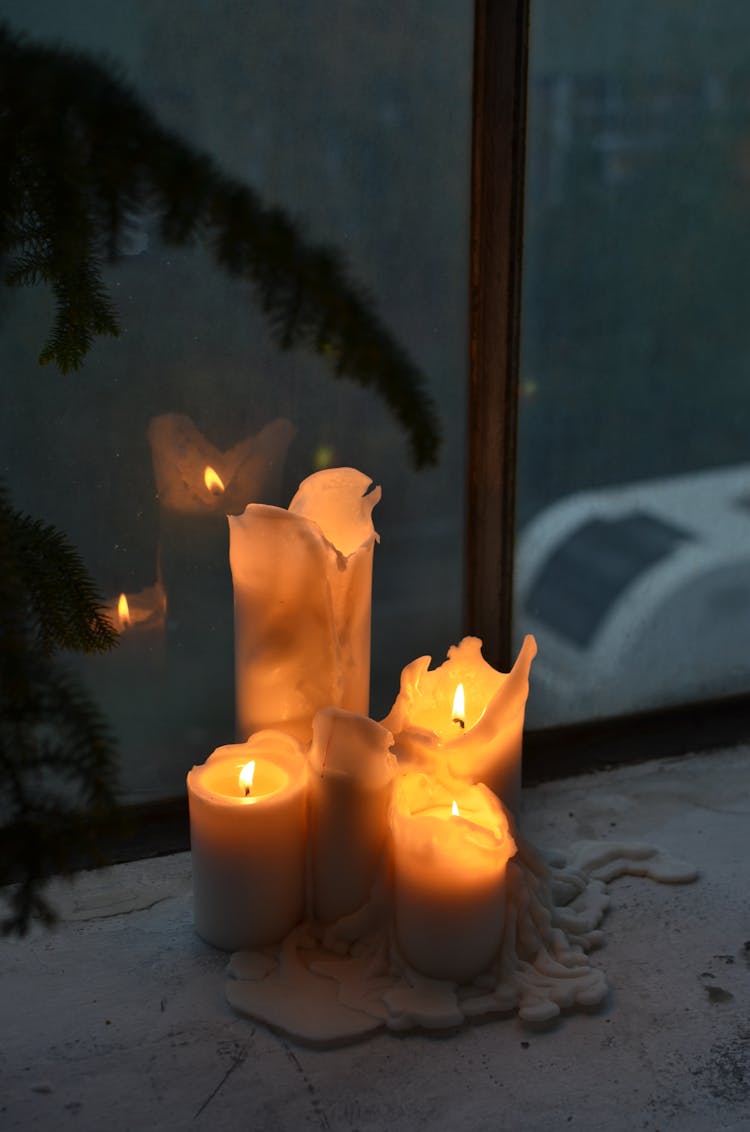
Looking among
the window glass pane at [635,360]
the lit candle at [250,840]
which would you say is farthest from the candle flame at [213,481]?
the window glass pane at [635,360]

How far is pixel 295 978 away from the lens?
1.25 m

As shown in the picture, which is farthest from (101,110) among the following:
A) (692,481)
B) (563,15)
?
(692,481)

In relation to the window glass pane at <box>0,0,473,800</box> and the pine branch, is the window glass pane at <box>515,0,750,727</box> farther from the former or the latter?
the pine branch

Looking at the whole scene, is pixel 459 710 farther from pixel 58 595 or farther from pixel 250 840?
pixel 58 595

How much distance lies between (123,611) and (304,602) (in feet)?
0.96

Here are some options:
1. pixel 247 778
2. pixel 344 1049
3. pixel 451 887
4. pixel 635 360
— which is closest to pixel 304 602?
pixel 247 778

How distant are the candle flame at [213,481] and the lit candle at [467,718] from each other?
320 mm

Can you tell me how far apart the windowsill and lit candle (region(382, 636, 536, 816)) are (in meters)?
0.23

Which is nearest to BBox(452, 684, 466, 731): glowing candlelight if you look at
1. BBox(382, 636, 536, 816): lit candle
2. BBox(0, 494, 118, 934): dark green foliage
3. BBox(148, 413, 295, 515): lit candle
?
BBox(382, 636, 536, 816): lit candle

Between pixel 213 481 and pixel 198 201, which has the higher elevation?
pixel 198 201

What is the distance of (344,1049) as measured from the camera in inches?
46.3

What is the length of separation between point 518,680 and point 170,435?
0.50 meters

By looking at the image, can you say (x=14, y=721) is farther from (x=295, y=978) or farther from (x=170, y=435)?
(x=170, y=435)

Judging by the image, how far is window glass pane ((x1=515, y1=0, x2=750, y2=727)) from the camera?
4.99 ft
